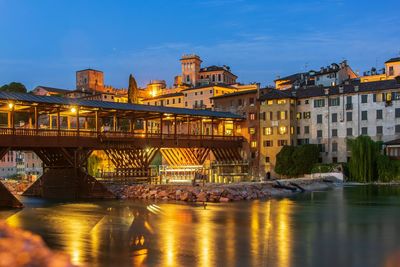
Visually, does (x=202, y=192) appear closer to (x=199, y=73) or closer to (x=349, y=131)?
(x=349, y=131)

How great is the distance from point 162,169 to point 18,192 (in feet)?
58.4

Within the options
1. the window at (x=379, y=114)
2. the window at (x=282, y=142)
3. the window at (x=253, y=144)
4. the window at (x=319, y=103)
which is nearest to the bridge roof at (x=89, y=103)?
the window at (x=253, y=144)

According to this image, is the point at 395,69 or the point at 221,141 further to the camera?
the point at 395,69

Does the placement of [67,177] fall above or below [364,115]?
below

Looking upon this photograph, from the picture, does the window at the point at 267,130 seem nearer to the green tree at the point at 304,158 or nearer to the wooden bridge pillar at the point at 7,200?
the green tree at the point at 304,158

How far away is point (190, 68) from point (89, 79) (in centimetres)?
4362

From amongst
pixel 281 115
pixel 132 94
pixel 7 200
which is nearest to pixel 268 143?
pixel 281 115

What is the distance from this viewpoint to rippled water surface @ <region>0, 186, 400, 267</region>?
20016 mm

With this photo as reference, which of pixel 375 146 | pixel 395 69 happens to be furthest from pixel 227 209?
pixel 395 69

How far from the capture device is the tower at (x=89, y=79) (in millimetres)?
193625

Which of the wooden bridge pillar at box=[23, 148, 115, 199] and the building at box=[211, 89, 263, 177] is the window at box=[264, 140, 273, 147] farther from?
the wooden bridge pillar at box=[23, 148, 115, 199]

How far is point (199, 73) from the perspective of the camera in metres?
172

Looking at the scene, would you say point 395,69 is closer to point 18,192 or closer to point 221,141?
point 221,141

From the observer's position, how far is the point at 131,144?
61750 millimetres
